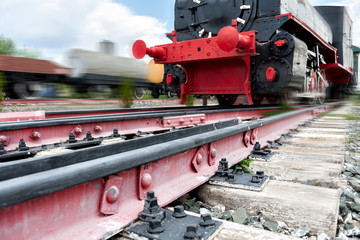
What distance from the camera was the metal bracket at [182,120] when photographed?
3795mm

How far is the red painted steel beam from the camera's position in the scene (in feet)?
8.05

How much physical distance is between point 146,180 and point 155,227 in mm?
249

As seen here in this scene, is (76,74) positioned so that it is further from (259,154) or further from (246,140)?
(259,154)

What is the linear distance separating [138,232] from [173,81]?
591 centimetres

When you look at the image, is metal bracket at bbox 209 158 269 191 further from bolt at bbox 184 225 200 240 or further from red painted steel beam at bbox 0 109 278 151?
red painted steel beam at bbox 0 109 278 151

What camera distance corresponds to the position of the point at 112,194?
1.06m

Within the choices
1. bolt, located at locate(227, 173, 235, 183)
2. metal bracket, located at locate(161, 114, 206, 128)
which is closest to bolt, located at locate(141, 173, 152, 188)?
bolt, located at locate(227, 173, 235, 183)

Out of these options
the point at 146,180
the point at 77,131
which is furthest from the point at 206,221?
the point at 77,131

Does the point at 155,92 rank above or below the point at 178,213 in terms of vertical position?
above

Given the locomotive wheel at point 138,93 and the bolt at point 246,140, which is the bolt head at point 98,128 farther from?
the locomotive wheel at point 138,93

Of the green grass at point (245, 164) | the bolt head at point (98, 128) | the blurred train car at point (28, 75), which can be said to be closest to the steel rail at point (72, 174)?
the green grass at point (245, 164)

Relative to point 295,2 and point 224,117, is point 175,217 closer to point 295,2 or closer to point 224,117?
point 224,117

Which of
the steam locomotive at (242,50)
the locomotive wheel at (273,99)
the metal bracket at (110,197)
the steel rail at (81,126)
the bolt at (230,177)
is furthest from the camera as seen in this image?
the locomotive wheel at (273,99)

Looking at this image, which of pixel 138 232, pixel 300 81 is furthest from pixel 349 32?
pixel 138 232
